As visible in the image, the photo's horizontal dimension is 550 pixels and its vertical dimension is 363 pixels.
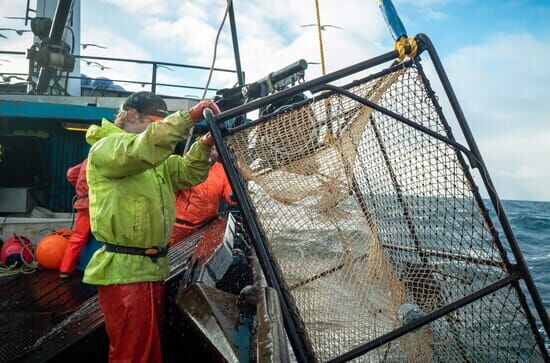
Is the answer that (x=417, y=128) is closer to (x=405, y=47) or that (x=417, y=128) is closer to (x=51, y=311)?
(x=405, y=47)

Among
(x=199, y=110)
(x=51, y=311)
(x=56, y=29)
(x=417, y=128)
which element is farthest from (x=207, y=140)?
(x=56, y=29)

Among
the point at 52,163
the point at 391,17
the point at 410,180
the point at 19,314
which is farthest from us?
the point at 52,163

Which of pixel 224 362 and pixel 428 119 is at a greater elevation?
pixel 428 119

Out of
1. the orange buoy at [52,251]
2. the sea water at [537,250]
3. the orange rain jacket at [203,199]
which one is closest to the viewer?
the orange rain jacket at [203,199]

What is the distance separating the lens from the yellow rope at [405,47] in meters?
2.15

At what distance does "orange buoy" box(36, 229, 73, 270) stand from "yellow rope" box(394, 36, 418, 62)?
5.08 metres

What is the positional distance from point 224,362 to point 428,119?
173cm

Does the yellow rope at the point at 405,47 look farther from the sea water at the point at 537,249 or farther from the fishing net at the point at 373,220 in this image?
the sea water at the point at 537,249

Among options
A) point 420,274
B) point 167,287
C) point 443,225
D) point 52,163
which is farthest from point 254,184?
point 52,163

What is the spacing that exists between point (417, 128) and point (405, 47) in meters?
0.46

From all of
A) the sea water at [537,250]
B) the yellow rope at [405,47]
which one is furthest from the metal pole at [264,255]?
the sea water at [537,250]

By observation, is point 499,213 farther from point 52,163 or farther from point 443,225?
point 52,163

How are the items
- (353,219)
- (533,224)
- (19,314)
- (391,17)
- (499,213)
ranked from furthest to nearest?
(533,224)
(19,314)
(353,219)
(391,17)
(499,213)

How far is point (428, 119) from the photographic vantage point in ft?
7.49
